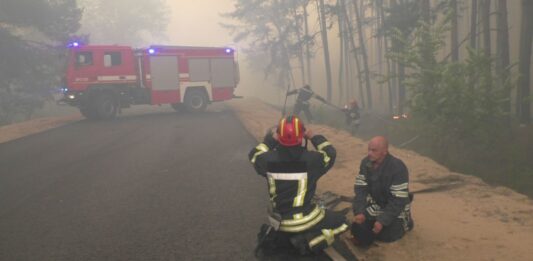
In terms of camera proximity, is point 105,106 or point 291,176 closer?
point 291,176

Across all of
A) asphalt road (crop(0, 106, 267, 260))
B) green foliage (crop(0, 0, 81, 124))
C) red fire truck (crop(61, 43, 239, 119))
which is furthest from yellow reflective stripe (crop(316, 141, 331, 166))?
green foliage (crop(0, 0, 81, 124))

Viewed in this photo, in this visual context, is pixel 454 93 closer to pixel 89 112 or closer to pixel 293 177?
pixel 293 177

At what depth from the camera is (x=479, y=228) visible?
5.23 m

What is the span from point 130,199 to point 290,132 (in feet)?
13.0

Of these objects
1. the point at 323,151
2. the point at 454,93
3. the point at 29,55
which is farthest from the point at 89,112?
the point at 323,151

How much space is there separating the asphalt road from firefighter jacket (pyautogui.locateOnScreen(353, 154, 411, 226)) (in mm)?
1352

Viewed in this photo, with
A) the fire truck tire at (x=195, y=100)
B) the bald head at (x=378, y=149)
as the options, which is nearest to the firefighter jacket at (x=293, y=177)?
the bald head at (x=378, y=149)

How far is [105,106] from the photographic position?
1889 cm

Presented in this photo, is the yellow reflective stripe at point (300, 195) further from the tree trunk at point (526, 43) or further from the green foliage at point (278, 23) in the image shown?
the green foliage at point (278, 23)

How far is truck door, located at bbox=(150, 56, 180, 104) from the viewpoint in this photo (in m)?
20.2

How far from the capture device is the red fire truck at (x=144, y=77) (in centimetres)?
1845

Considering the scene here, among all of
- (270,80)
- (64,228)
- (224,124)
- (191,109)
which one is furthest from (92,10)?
(64,228)

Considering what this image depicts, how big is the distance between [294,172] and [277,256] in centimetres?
101

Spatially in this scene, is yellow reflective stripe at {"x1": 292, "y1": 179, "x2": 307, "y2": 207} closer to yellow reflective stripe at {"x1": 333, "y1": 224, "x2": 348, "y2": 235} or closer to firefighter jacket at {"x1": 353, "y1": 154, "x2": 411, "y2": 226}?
yellow reflective stripe at {"x1": 333, "y1": 224, "x2": 348, "y2": 235}
